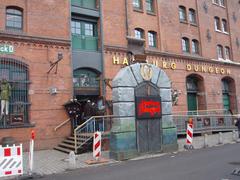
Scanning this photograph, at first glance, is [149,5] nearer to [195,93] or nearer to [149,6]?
[149,6]

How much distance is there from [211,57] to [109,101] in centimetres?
1362

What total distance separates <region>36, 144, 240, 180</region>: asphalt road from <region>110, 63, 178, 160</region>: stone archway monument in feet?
3.68

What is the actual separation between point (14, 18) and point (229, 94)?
22514mm

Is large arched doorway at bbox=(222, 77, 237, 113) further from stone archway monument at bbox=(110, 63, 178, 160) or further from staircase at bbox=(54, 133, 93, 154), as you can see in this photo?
staircase at bbox=(54, 133, 93, 154)

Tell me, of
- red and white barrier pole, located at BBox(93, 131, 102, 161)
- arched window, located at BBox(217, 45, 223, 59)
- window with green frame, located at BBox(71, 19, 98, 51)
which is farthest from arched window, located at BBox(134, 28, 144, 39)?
red and white barrier pole, located at BBox(93, 131, 102, 161)

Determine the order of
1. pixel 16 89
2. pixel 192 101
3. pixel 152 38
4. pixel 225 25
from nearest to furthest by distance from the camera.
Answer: pixel 16 89 → pixel 152 38 → pixel 192 101 → pixel 225 25

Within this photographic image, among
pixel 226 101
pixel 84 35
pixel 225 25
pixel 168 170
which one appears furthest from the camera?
pixel 225 25

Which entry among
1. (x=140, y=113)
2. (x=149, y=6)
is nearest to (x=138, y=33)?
(x=149, y=6)

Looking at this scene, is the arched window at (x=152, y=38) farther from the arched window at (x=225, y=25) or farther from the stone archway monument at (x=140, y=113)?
the arched window at (x=225, y=25)

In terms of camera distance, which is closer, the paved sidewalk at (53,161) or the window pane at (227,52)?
the paved sidewalk at (53,161)

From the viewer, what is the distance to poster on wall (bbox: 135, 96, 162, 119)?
13.6 meters

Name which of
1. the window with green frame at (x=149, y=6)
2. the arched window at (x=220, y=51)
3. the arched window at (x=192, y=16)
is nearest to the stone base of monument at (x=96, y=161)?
the window with green frame at (x=149, y=6)

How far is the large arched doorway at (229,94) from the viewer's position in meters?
30.1

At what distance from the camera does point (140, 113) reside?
13.6 metres
